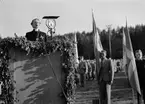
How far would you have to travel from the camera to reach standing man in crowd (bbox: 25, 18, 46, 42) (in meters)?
7.24

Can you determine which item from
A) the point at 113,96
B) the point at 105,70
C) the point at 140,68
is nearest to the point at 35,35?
the point at 105,70

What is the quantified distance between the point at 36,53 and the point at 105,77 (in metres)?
3.03

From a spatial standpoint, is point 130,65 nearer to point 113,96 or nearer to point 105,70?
point 105,70

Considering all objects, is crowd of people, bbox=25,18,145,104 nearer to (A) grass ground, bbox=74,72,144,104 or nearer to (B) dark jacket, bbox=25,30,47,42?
(B) dark jacket, bbox=25,30,47,42

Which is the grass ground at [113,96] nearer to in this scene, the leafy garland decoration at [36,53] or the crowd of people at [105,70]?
the crowd of people at [105,70]

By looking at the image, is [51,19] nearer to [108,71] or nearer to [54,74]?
[54,74]

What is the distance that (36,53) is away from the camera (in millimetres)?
7086

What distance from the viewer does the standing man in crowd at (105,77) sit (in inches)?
361

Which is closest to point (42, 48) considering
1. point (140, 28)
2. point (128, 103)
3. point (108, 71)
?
point (108, 71)

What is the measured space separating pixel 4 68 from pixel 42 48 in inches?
41.7

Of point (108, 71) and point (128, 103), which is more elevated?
point (108, 71)

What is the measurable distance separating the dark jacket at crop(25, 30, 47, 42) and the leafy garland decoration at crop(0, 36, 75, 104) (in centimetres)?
15

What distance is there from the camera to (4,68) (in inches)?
271

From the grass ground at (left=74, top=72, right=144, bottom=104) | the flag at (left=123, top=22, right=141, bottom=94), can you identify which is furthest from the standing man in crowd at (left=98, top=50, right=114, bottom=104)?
the grass ground at (left=74, top=72, right=144, bottom=104)
